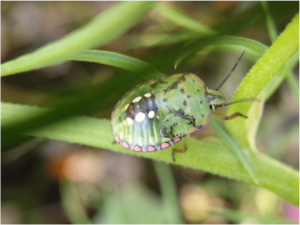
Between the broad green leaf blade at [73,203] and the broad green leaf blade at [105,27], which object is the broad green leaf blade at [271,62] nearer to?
the broad green leaf blade at [105,27]

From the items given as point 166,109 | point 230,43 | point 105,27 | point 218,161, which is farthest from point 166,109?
point 105,27

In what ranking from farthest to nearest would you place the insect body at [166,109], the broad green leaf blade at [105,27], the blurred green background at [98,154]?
the blurred green background at [98,154] < the insect body at [166,109] < the broad green leaf blade at [105,27]

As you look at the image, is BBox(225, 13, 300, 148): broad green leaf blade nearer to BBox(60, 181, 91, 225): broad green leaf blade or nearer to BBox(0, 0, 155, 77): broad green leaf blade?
BBox(0, 0, 155, 77): broad green leaf blade

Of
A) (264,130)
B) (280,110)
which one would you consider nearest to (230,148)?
(264,130)

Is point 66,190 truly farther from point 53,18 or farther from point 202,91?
point 202,91

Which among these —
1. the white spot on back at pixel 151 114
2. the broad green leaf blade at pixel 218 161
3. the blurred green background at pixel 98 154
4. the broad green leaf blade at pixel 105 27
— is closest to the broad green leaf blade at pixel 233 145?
the broad green leaf blade at pixel 218 161

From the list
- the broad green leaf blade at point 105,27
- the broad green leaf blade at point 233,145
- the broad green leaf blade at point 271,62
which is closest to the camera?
the broad green leaf blade at point 105,27

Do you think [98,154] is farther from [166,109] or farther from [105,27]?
[105,27]

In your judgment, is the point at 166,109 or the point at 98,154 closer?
the point at 166,109
